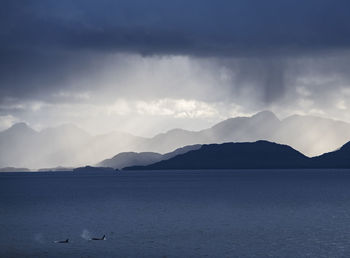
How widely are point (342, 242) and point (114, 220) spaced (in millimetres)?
67849

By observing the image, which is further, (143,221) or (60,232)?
(143,221)

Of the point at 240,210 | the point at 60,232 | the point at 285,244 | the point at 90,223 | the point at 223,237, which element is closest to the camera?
the point at 285,244

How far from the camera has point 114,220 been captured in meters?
153

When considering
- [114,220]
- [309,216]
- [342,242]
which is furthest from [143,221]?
[342,242]

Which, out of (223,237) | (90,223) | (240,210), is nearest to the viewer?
(223,237)

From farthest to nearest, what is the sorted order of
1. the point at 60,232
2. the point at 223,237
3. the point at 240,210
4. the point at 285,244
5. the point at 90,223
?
the point at 240,210 → the point at 90,223 → the point at 60,232 → the point at 223,237 → the point at 285,244

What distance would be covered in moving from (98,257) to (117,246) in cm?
1135

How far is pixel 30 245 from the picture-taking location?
361ft

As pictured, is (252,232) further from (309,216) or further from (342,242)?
(309,216)

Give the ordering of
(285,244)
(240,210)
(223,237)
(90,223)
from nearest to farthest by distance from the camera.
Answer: (285,244), (223,237), (90,223), (240,210)

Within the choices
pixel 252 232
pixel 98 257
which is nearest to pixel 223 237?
pixel 252 232

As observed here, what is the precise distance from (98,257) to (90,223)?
5238cm

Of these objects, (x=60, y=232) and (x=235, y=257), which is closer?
(x=235, y=257)

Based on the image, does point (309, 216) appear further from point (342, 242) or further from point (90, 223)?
point (90, 223)
